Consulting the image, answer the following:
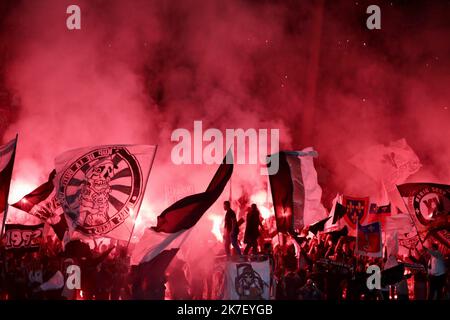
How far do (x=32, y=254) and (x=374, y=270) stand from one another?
4.03m

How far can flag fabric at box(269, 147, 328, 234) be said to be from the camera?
23.2ft

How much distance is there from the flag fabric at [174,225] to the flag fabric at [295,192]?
79 cm

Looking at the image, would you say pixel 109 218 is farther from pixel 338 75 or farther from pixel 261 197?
pixel 338 75

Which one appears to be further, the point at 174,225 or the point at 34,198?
the point at 34,198

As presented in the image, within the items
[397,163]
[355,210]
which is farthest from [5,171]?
[397,163]

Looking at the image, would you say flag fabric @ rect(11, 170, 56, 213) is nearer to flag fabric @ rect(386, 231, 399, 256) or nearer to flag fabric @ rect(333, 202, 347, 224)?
flag fabric @ rect(333, 202, 347, 224)

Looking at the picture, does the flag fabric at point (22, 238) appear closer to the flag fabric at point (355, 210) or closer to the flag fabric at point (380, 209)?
the flag fabric at point (355, 210)

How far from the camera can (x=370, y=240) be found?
7719 mm

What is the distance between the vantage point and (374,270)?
7.61 meters

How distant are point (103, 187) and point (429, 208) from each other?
13.3 ft

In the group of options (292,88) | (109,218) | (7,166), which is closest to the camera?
(109,218)

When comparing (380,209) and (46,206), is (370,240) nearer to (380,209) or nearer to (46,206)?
(380,209)

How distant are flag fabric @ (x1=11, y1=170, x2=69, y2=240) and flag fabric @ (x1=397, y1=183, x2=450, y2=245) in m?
4.21
